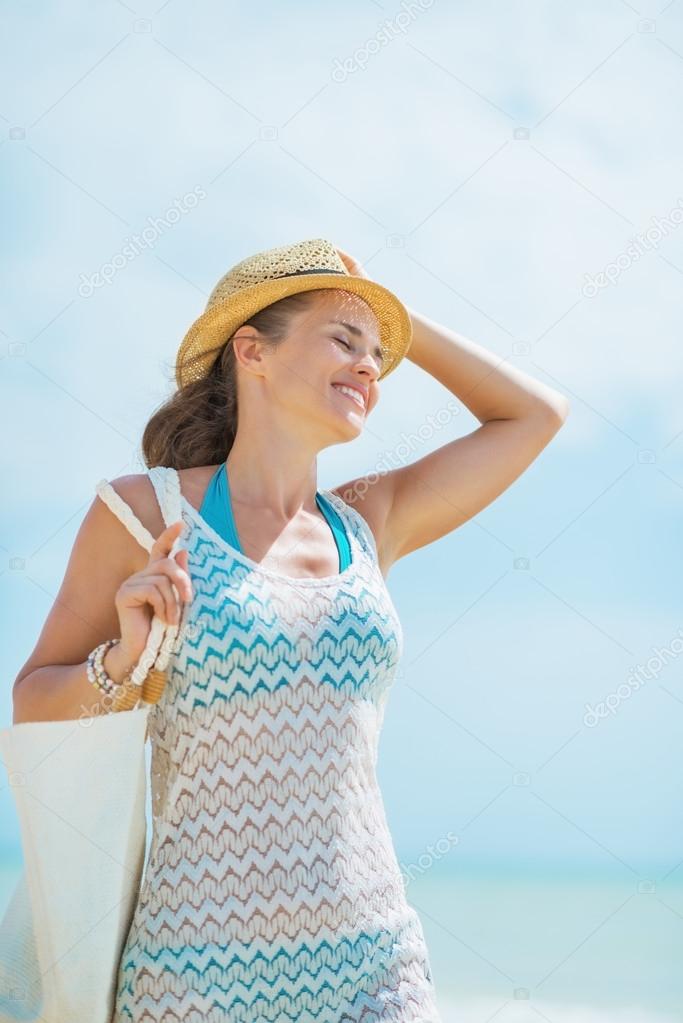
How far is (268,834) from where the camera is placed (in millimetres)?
2158

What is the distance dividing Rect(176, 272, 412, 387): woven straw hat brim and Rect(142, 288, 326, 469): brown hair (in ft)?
0.09

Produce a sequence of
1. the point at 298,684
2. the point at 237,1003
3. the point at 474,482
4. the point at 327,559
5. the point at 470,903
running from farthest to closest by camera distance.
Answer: the point at 470,903
the point at 474,482
the point at 327,559
the point at 298,684
the point at 237,1003

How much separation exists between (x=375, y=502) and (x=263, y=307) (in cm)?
51

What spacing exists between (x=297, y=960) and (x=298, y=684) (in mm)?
480

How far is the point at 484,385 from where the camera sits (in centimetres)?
302

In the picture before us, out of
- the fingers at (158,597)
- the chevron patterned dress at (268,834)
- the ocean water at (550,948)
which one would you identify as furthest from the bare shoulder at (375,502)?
the ocean water at (550,948)

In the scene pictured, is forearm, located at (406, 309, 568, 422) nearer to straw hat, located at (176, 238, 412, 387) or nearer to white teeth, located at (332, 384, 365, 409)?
straw hat, located at (176, 238, 412, 387)

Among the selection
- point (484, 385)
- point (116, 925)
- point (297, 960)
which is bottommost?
point (116, 925)

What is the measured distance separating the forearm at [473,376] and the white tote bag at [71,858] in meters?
1.22

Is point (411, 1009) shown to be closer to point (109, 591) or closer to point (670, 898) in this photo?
point (109, 591)

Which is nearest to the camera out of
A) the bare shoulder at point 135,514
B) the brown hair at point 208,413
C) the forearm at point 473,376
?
the bare shoulder at point 135,514

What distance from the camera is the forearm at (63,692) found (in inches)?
83.9

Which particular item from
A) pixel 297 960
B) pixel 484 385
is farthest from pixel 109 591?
pixel 484 385

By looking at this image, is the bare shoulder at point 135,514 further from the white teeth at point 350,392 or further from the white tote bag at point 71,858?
the white teeth at point 350,392
